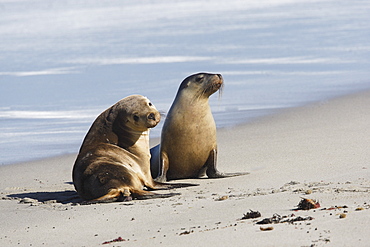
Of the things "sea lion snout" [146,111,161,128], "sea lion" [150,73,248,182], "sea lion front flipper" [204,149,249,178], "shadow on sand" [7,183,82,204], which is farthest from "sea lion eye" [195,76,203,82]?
"shadow on sand" [7,183,82,204]

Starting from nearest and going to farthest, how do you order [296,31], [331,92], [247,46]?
1. [331,92]
2. [247,46]
3. [296,31]

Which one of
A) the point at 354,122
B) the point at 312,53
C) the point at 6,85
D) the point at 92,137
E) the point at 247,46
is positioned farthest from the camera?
the point at 247,46

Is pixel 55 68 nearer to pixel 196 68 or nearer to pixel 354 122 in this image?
pixel 196 68

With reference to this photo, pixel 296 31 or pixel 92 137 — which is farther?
pixel 296 31

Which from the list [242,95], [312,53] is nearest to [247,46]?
[312,53]

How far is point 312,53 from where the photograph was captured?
739 inches

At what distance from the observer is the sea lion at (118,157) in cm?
674

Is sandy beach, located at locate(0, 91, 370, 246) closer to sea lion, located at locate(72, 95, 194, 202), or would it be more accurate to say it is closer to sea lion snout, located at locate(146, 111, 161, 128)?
sea lion, located at locate(72, 95, 194, 202)

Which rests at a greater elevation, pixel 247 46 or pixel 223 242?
pixel 247 46

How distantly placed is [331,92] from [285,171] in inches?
226

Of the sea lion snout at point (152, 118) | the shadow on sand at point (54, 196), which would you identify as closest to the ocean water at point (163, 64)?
the shadow on sand at point (54, 196)

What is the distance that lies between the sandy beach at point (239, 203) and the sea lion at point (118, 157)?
0.23m

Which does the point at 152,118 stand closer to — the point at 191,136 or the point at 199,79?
the point at 191,136

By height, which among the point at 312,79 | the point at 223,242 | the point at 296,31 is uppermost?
the point at 296,31
